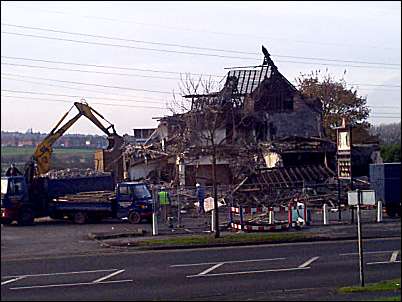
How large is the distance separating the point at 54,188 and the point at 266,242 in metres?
8.35

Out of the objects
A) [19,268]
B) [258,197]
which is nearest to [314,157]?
[258,197]

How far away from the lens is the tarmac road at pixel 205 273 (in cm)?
1577

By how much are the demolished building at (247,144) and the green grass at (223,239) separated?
11032 mm

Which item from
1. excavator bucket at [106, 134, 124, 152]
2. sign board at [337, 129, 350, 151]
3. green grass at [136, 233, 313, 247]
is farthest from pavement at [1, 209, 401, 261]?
excavator bucket at [106, 134, 124, 152]

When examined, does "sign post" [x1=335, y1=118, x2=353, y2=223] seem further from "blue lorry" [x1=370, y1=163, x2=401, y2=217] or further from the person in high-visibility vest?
A: the person in high-visibility vest

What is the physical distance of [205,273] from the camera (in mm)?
19125

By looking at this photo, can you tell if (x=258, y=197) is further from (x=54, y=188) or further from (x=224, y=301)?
(x=224, y=301)

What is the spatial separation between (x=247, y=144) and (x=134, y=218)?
1349cm

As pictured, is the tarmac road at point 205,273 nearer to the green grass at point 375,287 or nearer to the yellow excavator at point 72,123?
the green grass at point 375,287

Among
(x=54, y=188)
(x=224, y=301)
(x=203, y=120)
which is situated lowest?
(x=224, y=301)

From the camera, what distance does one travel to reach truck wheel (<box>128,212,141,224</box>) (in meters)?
33.0

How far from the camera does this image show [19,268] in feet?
68.1

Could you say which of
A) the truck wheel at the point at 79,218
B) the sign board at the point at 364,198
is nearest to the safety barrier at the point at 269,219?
the truck wheel at the point at 79,218

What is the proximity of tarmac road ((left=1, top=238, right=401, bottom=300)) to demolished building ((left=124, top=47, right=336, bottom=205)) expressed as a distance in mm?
14953
